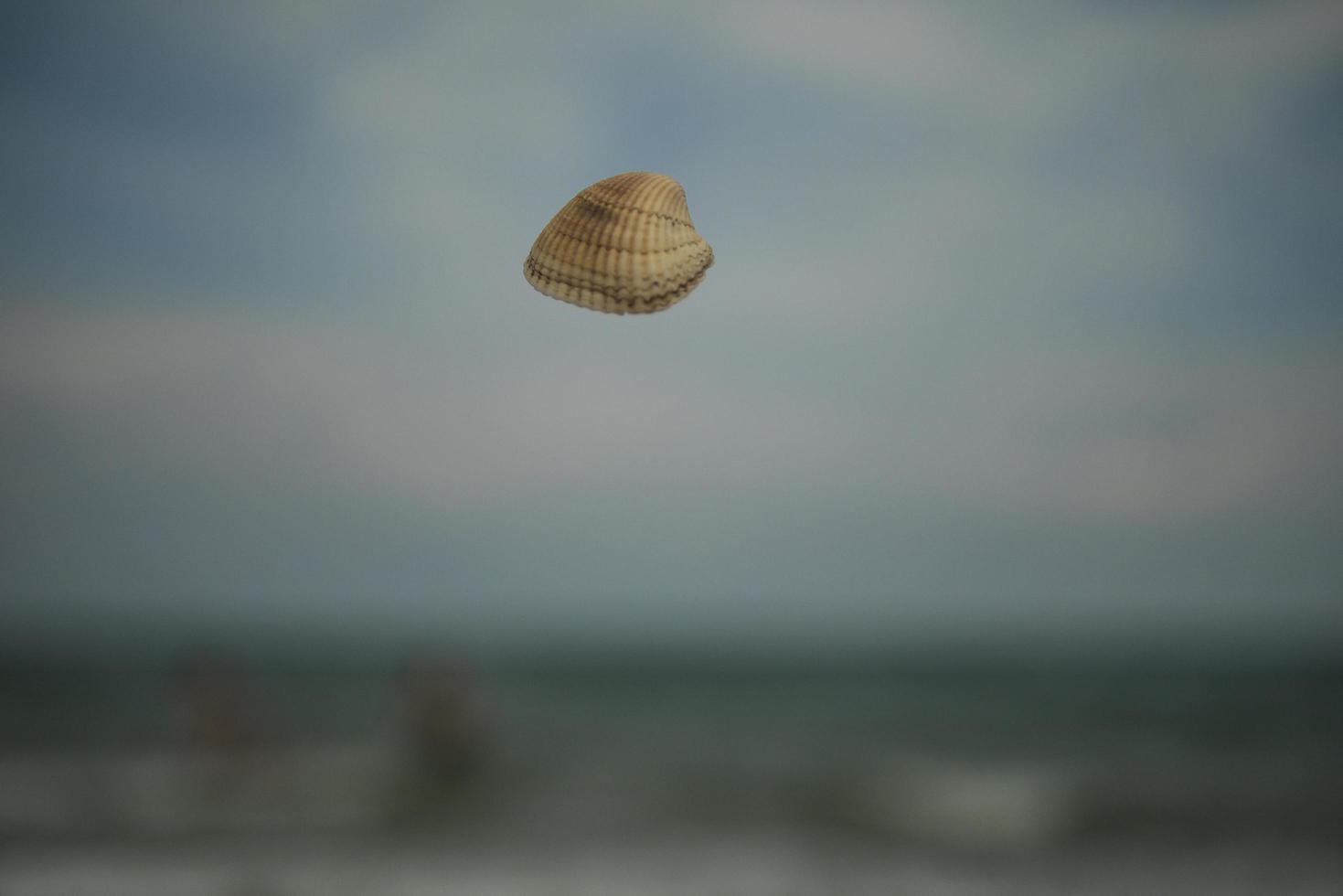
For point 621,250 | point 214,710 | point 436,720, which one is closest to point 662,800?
point 436,720

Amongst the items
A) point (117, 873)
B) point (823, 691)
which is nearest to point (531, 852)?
point (117, 873)

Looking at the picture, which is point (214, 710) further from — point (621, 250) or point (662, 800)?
point (621, 250)

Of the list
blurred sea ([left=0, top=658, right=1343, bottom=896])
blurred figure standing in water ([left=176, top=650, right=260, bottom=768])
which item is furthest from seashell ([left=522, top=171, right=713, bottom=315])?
blurred figure standing in water ([left=176, top=650, right=260, bottom=768])

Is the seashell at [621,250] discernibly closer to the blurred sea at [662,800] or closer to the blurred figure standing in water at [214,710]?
the blurred sea at [662,800]

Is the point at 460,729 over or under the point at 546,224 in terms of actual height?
under

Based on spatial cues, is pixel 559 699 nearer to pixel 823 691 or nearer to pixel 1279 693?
pixel 823 691

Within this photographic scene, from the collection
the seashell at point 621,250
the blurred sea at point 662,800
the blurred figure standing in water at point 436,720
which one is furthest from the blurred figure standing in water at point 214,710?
the seashell at point 621,250
